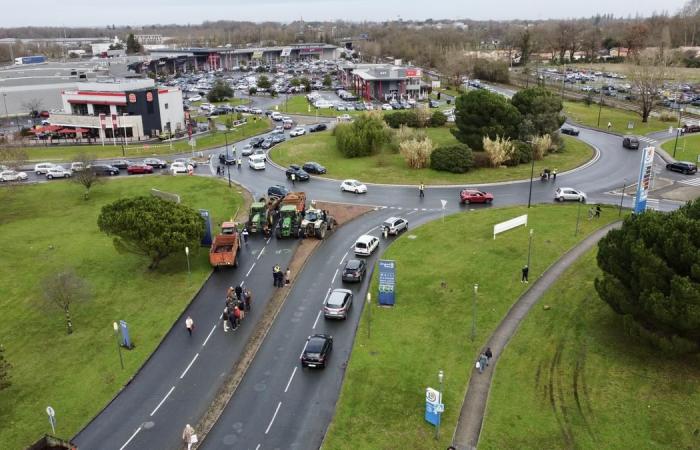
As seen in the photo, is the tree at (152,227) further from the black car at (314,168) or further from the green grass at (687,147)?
the green grass at (687,147)

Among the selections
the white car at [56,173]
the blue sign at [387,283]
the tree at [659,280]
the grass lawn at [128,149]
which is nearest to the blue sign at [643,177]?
the tree at [659,280]

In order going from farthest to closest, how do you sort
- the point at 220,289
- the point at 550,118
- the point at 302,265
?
the point at 550,118 → the point at 302,265 → the point at 220,289

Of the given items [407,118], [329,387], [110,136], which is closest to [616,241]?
[329,387]

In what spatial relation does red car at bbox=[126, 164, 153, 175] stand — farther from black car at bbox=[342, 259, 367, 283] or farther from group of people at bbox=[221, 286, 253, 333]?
black car at bbox=[342, 259, 367, 283]

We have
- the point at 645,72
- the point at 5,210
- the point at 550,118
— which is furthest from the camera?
the point at 645,72

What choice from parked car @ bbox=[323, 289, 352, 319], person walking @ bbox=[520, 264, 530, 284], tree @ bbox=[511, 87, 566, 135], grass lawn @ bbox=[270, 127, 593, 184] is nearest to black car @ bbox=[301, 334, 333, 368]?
parked car @ bbox=[323, 289, 352, 319]

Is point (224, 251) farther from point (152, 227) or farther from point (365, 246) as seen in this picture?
point (365, 246)

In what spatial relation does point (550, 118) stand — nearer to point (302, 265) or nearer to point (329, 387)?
point (302, 265)
